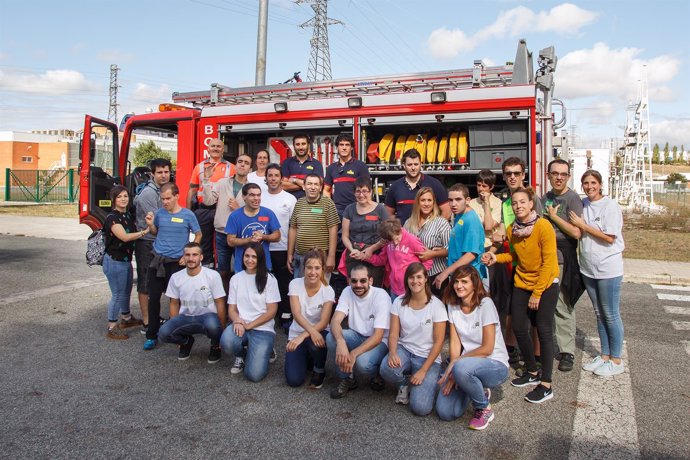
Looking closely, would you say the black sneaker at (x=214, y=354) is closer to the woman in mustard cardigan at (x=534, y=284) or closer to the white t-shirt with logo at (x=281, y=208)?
the white t-shirt with logo at (x=281, y=208)

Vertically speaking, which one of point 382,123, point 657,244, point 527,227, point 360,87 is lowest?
point 657,244

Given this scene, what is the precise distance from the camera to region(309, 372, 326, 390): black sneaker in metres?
4.46

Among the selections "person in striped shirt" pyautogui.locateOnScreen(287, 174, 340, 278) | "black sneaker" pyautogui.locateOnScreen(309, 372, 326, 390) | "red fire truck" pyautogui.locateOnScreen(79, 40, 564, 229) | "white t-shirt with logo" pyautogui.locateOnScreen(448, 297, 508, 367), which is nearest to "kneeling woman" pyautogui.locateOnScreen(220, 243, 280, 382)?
"black sneaker" pyautogui.locateOnScreen(309, 372, 326, 390)

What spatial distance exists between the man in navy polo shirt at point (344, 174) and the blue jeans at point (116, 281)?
2288mm

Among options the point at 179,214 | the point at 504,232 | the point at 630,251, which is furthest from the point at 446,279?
the point at 630,251

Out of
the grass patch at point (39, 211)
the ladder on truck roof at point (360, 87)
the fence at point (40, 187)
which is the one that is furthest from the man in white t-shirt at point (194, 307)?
the fence at point (40, 187)

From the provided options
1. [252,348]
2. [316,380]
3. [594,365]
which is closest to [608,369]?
[594,365]

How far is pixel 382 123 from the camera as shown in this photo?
6.50 meters

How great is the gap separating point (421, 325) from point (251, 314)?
1.58m

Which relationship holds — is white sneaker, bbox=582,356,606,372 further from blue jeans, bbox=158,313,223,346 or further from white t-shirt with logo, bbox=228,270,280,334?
blue jeans, bbox=158,313,223,346

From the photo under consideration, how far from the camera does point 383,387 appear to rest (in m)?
4.40

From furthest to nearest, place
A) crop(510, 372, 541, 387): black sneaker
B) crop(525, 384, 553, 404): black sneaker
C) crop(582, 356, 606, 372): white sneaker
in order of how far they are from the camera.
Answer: crop(582, 356, 606, 372): white sneaker, crop(510, 372, 541, 387): black sneaker, crop(525, 384, 553, 404): black sneaker

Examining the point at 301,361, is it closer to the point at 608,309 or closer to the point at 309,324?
the point at 309,324

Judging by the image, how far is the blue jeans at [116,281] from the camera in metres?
5.79
